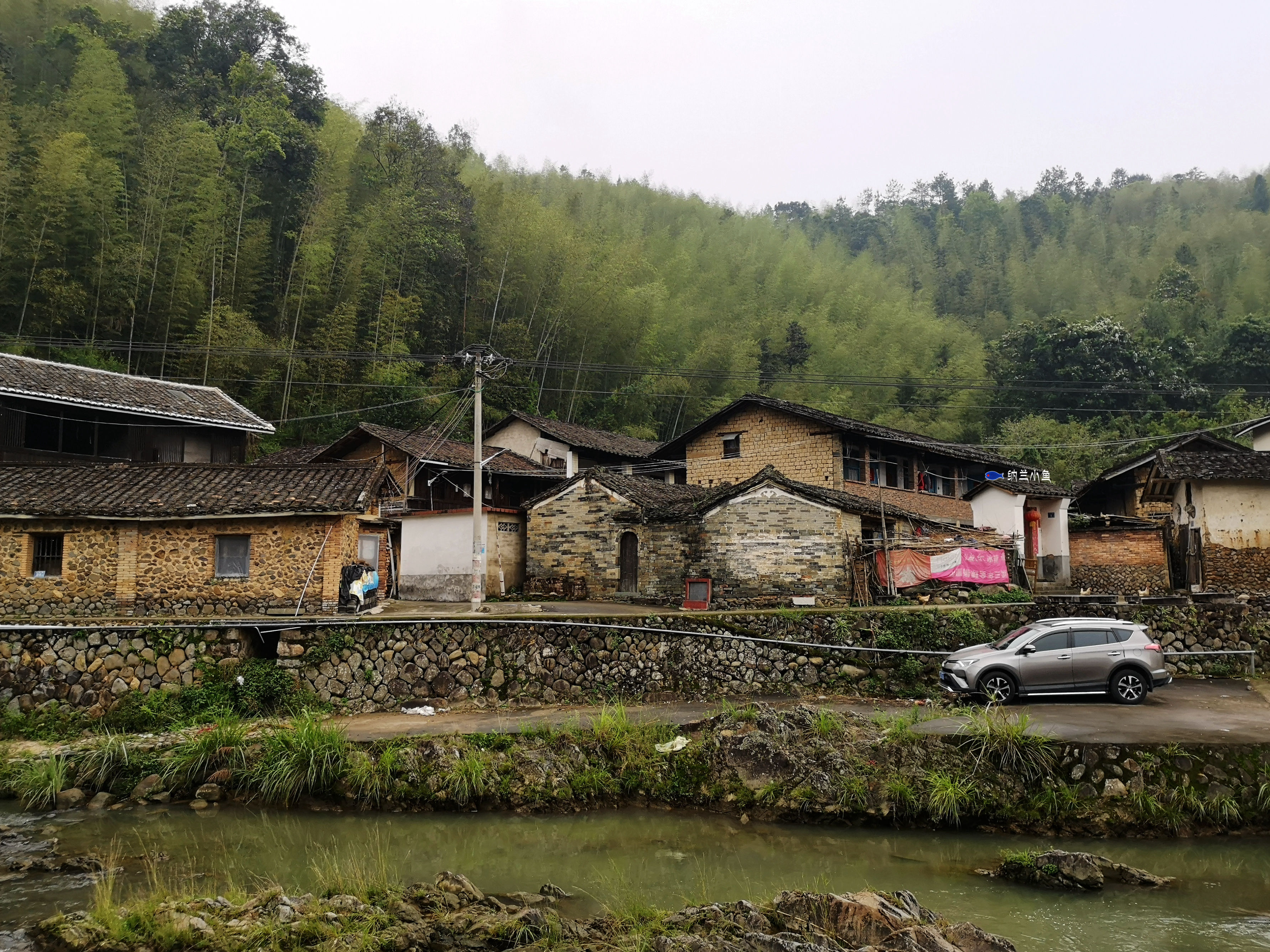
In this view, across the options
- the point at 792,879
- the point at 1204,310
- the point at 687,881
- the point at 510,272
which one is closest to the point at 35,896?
the point at 687,881

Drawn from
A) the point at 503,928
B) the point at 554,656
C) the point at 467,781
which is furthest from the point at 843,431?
the point at 503,928

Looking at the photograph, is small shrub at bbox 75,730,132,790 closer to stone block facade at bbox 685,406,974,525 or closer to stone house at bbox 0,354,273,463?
stone house at bbox 0,354,273,463

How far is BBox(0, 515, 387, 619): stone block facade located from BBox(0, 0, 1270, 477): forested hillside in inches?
527

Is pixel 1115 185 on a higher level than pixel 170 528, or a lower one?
higher

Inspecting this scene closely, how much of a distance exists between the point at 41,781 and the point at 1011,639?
1468cm

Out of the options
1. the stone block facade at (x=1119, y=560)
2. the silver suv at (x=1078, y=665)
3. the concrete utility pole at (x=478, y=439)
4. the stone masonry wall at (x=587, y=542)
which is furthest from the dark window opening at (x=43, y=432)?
the stone block facade at (x=1119, y=560)

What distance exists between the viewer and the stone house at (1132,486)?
2630 centimetres

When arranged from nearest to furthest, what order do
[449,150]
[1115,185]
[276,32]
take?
[276,32] → [449,150] → [1115,185]

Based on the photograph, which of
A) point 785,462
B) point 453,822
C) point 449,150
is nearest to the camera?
point 453,822

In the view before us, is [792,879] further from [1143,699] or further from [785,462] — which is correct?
[785,462]

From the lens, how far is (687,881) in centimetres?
986

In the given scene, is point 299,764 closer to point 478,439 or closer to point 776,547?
point 478,439

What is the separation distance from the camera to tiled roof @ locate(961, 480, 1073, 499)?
2834 centimetres

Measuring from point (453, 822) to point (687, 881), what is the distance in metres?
3.60
